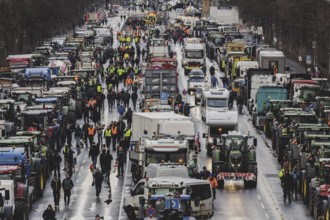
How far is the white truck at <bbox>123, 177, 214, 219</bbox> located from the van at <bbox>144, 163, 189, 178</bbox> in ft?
5.47

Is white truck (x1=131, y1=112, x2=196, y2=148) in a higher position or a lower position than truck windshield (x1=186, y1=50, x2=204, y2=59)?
higher

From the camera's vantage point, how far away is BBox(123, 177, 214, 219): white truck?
45.0 m

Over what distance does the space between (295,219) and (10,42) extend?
3543 inches

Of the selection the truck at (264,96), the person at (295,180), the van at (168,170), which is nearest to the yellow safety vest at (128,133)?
the person at (295,180)

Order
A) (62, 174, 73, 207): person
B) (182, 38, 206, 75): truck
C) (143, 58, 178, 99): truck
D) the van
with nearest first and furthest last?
the van
(62, 174, 73, 207): person
(143, 58, 178, 99): truck
(182, 38, 206, 75): truck

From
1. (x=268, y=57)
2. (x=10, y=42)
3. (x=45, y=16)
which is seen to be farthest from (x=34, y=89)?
(x=45, y=16)

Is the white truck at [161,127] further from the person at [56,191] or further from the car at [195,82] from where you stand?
the car at [195,82]

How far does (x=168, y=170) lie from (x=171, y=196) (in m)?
5.78

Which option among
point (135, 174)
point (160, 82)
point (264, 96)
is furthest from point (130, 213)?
point (160, 82)

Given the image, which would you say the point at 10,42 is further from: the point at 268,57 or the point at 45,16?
the point at 268,57

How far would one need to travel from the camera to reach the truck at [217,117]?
70.8 meters

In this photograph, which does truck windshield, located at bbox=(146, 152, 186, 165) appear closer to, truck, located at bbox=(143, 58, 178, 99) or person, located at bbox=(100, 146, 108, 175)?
person, located at bbox=(100, 146, 108, 175)

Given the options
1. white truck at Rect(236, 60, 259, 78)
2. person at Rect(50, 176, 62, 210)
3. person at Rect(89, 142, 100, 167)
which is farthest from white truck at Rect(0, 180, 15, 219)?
white truck at Rect(236, 60, 259, 78)

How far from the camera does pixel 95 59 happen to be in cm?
11962
